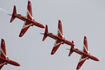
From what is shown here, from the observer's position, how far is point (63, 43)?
11412cm

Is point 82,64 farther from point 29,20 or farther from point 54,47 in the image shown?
point 29,20

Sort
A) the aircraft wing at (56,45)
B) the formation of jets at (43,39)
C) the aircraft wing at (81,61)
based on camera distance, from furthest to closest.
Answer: the aircraft wing at (81,61) → the aircraft wing at (56,45) → the formation of jets at (43,39)

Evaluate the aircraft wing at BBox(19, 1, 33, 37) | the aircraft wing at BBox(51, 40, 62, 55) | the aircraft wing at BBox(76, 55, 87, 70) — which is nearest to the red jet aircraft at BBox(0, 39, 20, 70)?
the aircraft wing at BBox(19, 1, 33, 37)

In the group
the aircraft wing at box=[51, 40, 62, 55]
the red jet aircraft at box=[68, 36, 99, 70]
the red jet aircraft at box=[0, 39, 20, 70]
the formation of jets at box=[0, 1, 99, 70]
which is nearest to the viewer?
the red jet aircraft at box=[0, 39, 20, 70]

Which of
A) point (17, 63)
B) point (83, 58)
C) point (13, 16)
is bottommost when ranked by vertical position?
point (17, 63)

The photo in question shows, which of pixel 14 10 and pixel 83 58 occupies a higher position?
pixel 14 10

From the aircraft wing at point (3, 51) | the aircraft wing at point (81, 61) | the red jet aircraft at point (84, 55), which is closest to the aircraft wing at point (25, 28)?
the aircraft wing at point (3, 51)

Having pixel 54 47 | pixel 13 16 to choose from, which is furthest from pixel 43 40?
pixel 13 16

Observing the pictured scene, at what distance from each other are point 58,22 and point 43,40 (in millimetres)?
10054

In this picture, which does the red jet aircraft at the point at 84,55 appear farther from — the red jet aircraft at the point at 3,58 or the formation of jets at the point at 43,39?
the red jet aircraft at the point at 3,58

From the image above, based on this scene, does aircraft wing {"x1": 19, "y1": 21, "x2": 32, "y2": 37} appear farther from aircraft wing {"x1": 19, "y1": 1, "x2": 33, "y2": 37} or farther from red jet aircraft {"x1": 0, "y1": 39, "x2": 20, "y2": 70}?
red jet aircraft {"x1": 0, "y1": 39, "x2": 20, "y2": 70}

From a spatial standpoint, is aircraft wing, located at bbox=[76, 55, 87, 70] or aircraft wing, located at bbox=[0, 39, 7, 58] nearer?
aircraft wing, located at bbox=[0, 39, 7, 58]

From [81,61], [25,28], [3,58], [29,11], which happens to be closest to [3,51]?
[3,58]

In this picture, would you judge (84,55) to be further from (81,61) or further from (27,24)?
(27,24)
